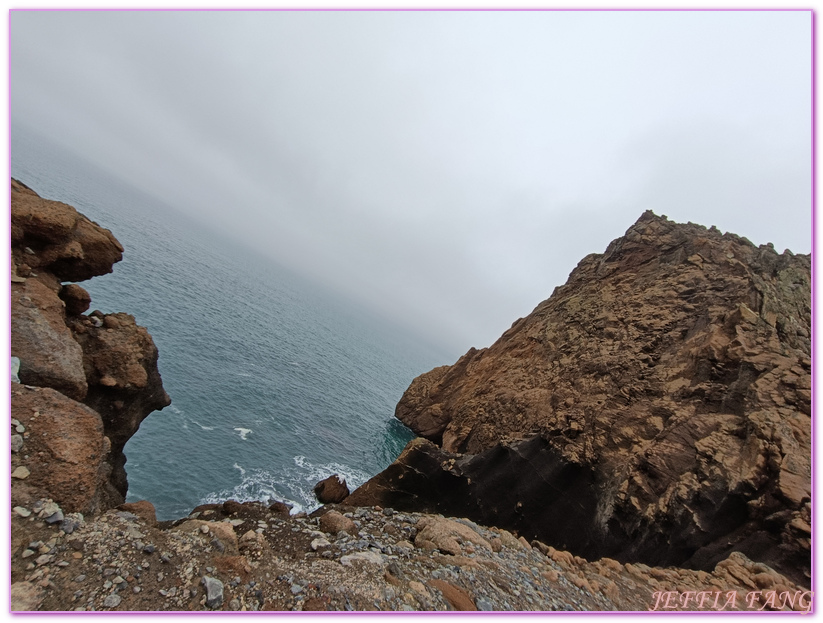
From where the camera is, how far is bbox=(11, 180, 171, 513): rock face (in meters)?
9.23

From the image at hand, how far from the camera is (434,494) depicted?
23188mm

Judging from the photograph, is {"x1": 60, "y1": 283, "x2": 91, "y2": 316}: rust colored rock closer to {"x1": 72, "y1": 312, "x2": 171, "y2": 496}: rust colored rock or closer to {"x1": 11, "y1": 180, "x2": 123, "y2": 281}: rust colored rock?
{"x1": 72, "y1": 312, "x2": 171, "y2": 496}: rust colored rock

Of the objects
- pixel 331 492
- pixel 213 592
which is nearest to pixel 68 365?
pixel 213 592

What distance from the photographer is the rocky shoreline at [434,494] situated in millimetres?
8500

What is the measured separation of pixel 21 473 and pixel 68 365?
4428mm

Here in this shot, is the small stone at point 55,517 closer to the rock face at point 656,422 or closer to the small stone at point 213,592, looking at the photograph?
the small stone at point 213,592

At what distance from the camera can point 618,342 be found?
24750 millimetres

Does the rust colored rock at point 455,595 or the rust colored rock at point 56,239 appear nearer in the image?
the rust colored rock at point 455,595

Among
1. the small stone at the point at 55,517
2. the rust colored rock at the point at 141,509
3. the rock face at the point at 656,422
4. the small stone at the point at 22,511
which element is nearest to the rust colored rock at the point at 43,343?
the rust colored rock at the point at 141,509

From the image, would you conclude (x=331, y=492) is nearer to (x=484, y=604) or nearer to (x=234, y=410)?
(x=234, y=410)

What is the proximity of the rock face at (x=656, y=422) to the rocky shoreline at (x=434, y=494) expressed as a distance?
11cm

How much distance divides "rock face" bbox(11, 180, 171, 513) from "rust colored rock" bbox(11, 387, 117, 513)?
2cm

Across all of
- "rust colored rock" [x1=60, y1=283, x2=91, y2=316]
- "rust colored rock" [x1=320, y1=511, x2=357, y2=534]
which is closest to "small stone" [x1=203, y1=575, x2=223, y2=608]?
"rust colored rock" [x1=320, y1=511, x2=357, y2=534]

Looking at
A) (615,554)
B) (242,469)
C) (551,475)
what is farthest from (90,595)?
(242,469)
